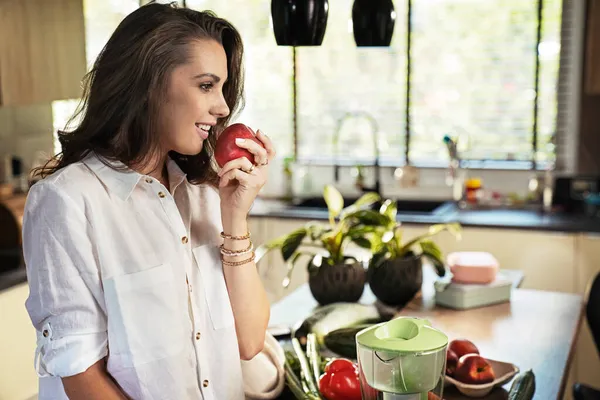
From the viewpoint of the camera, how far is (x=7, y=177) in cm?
387

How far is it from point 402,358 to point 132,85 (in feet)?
2.22

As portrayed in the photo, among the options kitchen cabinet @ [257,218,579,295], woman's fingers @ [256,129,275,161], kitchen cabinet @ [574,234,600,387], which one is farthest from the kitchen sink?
woman's fingers @ [256,129,275,161]

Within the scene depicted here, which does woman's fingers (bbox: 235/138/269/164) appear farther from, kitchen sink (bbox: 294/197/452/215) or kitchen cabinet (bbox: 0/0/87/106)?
kitchen sink (bbox: 294/197/452/215)

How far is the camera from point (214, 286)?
1.62m

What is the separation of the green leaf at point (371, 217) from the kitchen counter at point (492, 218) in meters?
1.34

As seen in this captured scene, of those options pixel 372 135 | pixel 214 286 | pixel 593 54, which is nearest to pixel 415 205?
pixel 372 135

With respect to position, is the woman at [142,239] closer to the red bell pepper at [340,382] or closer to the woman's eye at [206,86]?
the woman's eye at [206,86]

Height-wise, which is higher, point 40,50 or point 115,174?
point 40,50

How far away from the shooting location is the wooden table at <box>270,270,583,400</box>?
6.41ft

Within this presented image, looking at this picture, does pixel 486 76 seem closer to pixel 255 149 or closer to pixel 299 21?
pixel 299 21


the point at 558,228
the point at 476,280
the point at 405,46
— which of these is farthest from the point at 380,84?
the point at 476,280

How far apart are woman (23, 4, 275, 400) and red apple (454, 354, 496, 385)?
50 centimetres

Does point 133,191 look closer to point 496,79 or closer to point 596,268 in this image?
point 596,268

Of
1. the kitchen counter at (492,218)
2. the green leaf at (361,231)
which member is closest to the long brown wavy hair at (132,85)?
the green leaf at (361,231)
